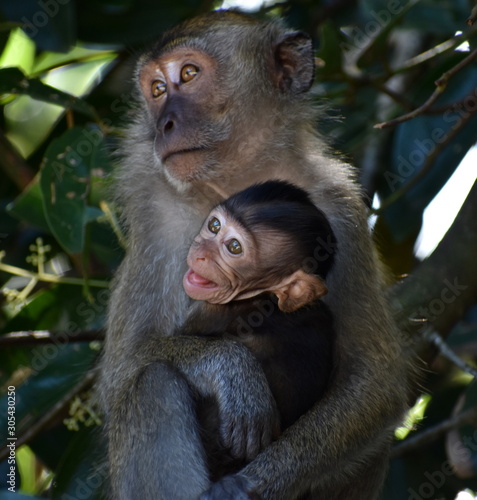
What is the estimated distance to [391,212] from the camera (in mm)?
6625

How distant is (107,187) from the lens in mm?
6617

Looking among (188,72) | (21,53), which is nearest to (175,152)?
(188,72)

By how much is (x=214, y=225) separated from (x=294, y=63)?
1398mm

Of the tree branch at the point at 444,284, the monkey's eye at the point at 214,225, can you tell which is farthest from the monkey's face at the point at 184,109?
the tree branch at the point at 444,284

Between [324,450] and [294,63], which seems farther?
[294,63]

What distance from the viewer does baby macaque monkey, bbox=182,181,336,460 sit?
489 cm

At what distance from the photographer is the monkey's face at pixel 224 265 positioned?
496 centimetres

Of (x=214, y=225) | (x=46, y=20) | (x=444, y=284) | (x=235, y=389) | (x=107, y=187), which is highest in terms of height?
(x=46, y=20)

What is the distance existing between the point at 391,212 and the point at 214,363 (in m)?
2.28

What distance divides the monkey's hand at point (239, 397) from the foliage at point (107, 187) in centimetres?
141

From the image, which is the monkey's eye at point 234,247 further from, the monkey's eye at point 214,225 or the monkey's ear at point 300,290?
the monkey's ear at point 300,290

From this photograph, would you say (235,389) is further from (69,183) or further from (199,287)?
(69,183)

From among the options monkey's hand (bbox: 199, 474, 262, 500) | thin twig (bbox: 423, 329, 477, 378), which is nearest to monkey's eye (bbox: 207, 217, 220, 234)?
monkey's hand (bbox: 199, 474, 262, 500)

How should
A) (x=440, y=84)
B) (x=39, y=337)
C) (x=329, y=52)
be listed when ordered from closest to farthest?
1. (x=440, y=84)
2. (x=39, y=337)
3. (x=329, y=52)
